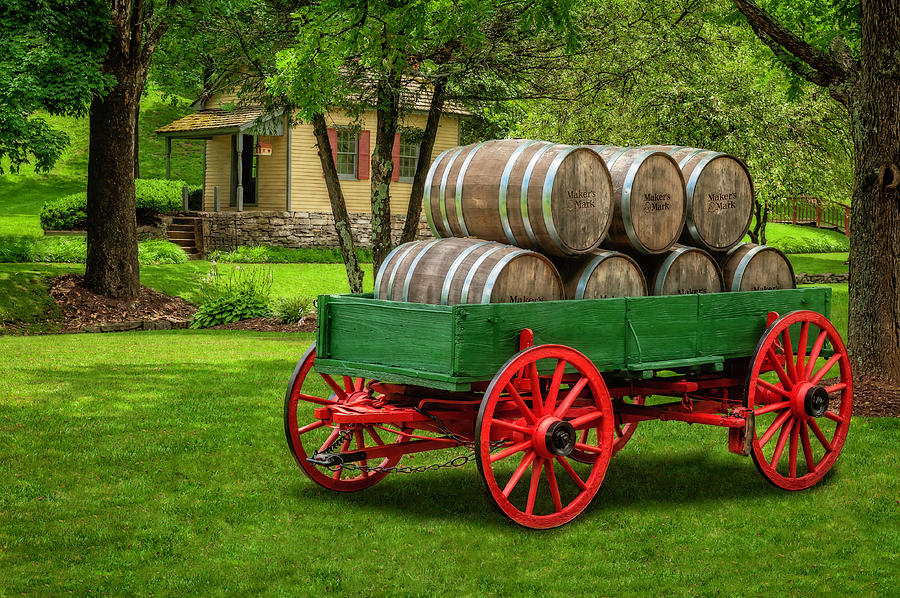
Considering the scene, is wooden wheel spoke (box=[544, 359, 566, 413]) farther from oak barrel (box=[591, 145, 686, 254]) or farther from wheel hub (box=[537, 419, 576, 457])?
oak barrel (box=[591, 145, 686, 254])

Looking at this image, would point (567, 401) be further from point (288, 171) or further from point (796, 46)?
point (288, 171)

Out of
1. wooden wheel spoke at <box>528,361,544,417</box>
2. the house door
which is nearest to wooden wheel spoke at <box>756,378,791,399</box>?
wooden wheel spoke at <box>528,361,544,417</box>

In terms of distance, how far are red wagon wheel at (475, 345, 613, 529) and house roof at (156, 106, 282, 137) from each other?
22.2m

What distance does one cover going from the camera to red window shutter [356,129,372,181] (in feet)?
98.6

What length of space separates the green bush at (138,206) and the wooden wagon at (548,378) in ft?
70.5

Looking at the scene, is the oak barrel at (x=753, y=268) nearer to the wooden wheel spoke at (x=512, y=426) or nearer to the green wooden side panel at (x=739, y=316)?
the green wooden side panel at (x=739, y=316)

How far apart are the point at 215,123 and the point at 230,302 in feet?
41.7

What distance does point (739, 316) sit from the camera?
7.05 metres

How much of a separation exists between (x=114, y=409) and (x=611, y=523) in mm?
5333

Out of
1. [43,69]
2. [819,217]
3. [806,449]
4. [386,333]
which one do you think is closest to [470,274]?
[386,333]

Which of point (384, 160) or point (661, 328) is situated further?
point (384, 160)

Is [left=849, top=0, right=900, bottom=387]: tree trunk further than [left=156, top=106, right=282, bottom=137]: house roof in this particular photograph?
No

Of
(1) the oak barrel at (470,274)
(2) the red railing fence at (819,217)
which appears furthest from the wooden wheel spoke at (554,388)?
(2) the red railing fence at (819,217)

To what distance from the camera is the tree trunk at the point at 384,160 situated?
1565 cm
